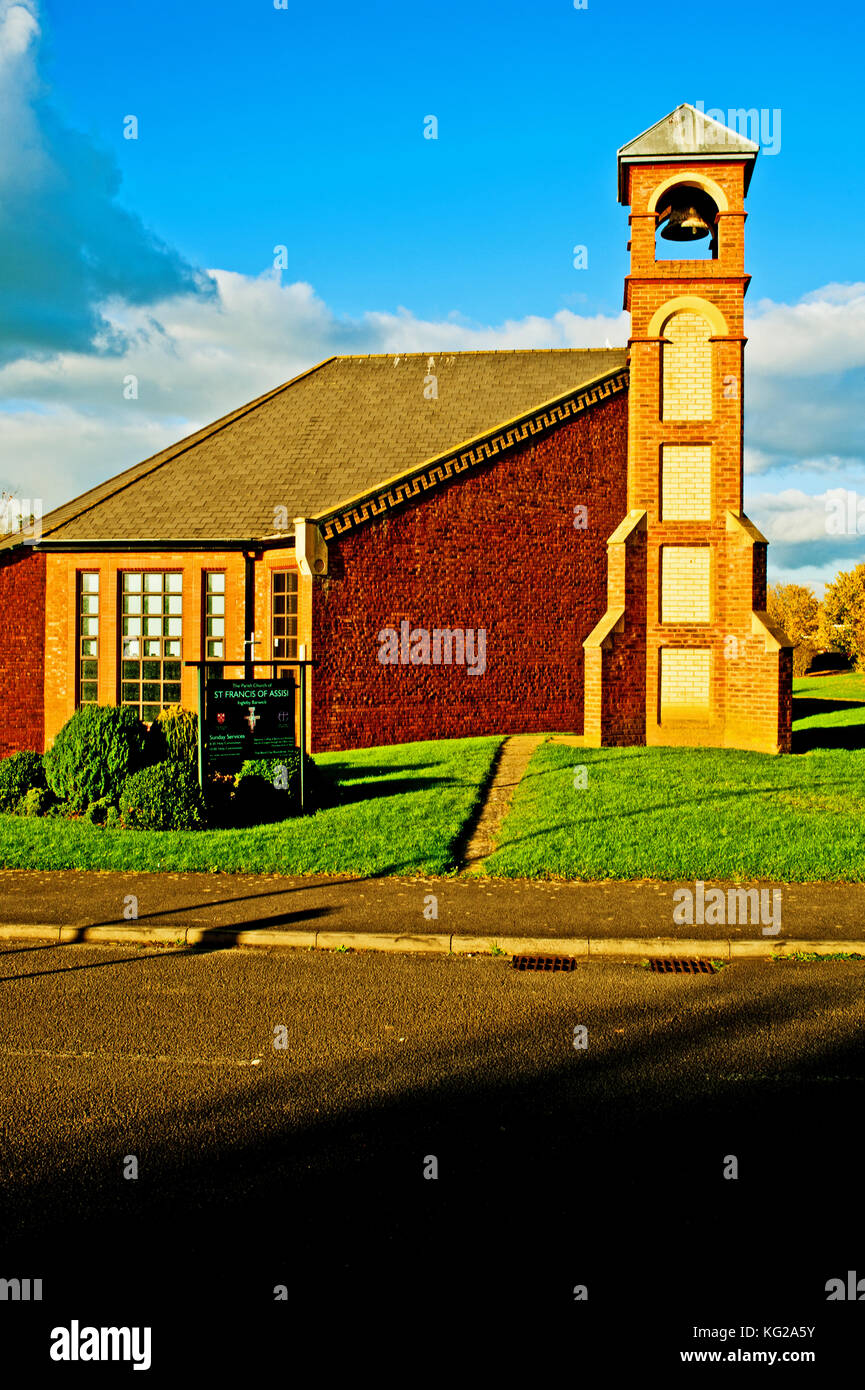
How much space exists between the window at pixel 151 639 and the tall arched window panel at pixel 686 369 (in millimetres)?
12780

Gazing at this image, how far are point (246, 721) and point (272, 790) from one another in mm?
1123

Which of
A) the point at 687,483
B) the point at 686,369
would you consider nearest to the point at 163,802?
the point at 687,483

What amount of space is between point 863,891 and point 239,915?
646cm

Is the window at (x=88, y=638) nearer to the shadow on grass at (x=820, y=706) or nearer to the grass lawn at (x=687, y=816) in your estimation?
the grass lawn at (x=687, y=816)

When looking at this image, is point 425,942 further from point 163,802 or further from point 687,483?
point 687,483

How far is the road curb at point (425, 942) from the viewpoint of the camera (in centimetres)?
795

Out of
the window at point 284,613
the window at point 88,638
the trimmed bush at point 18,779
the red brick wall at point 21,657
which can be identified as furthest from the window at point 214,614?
the trimmed bush at point 18,779

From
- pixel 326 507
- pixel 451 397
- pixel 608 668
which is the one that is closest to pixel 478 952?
pixel 608 668

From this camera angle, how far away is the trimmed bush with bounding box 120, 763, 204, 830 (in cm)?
1287

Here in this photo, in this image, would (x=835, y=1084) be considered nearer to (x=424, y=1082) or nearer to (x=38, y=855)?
(x=424, y=1082)

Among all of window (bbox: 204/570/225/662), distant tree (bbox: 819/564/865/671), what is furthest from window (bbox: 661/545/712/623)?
distant tree (bbox: 819/564/865/671)

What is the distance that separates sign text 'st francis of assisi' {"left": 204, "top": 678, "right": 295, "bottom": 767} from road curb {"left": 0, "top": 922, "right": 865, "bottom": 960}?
15.9 feet

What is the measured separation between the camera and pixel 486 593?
21828 mm

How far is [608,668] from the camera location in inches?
709
